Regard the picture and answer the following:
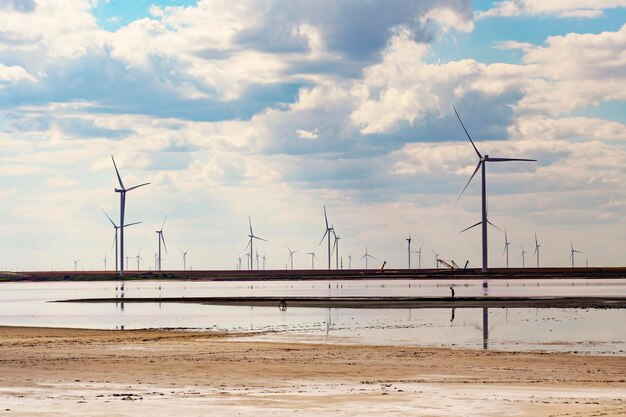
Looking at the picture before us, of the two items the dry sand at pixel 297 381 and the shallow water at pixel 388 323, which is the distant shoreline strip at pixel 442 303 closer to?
the shallow water at pixel 388 323

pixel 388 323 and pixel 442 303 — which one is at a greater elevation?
pixel 442 303

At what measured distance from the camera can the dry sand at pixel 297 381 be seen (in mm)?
26547

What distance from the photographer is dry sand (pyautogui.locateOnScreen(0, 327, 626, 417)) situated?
87.1ft

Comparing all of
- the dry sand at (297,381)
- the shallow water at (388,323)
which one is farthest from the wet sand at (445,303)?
the dry sand at (297,381)

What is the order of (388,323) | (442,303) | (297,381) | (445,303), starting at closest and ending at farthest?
(297,381), (388,323), (445,303), (442,303)

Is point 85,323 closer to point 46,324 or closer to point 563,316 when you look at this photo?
point 46,324

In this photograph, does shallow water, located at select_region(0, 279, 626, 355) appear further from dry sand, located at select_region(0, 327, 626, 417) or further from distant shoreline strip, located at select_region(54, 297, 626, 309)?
dry sand, located at select_region(0, 327, 626, 417)

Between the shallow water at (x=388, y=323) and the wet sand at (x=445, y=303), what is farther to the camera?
the wet sand at (x=445, y=303)

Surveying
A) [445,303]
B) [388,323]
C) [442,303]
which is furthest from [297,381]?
[442,303]

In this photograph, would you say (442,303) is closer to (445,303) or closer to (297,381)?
(445,303)

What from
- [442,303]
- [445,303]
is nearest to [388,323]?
[445,303]

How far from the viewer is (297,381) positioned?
33906mm

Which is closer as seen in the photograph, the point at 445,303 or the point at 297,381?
the point at 297,381

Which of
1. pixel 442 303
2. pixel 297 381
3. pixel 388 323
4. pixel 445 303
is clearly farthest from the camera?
pixel 442 303
